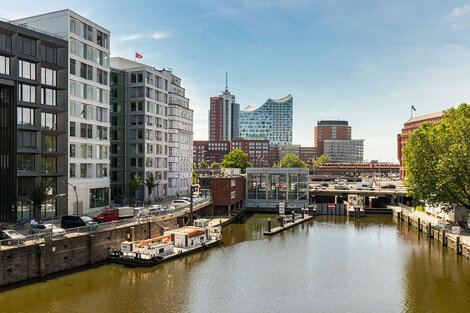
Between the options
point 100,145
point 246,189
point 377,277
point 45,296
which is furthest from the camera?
point 246,189

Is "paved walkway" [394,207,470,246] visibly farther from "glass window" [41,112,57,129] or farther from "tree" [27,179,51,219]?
"glass window" [41,112,57,129]

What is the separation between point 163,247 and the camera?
4678 centimetres

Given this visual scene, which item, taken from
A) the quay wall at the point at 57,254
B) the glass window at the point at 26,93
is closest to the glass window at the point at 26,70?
the glass window at the point at 26,93

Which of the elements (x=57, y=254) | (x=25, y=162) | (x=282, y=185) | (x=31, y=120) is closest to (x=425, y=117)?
(x=282, y=185)

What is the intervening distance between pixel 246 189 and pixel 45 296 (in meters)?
63.9

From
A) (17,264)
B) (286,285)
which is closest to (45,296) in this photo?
(17,264)

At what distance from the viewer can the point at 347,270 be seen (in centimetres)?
4478

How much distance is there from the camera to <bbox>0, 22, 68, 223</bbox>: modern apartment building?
5172 cm

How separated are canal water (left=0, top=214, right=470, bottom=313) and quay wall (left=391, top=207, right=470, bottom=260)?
1.25m

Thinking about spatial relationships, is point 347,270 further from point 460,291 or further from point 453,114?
point 453,114

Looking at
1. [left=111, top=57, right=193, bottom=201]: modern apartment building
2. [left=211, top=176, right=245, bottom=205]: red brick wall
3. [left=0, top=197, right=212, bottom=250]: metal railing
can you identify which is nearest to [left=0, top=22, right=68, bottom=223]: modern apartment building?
[left=0, top=197, right=212, bottom=250]: metal railing

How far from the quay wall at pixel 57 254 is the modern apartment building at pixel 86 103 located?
18.2 meters

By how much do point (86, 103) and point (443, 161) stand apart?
188 feet

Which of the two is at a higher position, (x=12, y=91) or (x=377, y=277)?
(x=12, y=91)
